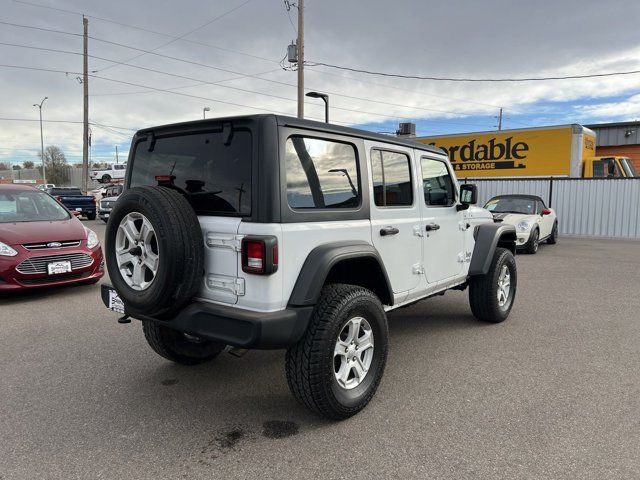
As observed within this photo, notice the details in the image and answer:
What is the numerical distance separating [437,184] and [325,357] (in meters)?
2.33

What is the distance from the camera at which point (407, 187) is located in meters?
4.02

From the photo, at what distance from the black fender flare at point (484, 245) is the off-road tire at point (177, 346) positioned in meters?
2.77

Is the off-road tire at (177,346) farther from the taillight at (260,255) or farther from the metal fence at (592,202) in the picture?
the metal fence at (592,202)

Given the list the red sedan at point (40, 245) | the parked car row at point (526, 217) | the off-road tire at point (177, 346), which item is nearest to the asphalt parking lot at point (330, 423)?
the off-road tire at point (177, 346)

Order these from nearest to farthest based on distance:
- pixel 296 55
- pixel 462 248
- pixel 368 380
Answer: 1. pixel 368 380
2. pixel 462 248
3. pixel 296 55

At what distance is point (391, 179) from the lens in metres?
3.81

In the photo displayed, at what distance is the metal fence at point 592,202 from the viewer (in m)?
15.2

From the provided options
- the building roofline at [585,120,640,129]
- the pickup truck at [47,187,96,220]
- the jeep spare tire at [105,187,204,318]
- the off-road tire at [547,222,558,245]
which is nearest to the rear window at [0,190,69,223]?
the jeep spare tire at [105,187,204,318]

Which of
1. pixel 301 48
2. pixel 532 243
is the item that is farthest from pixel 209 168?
pixel 301 48

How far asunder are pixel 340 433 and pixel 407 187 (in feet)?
6.78

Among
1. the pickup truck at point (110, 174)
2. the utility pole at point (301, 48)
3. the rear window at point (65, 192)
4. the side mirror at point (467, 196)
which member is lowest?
the side mirror at point (467, 196)

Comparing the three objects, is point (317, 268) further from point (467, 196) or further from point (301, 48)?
point (301, 48)

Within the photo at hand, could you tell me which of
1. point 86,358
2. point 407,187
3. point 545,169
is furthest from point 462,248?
point 545,169

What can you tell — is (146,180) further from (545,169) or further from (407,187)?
(545,169)
